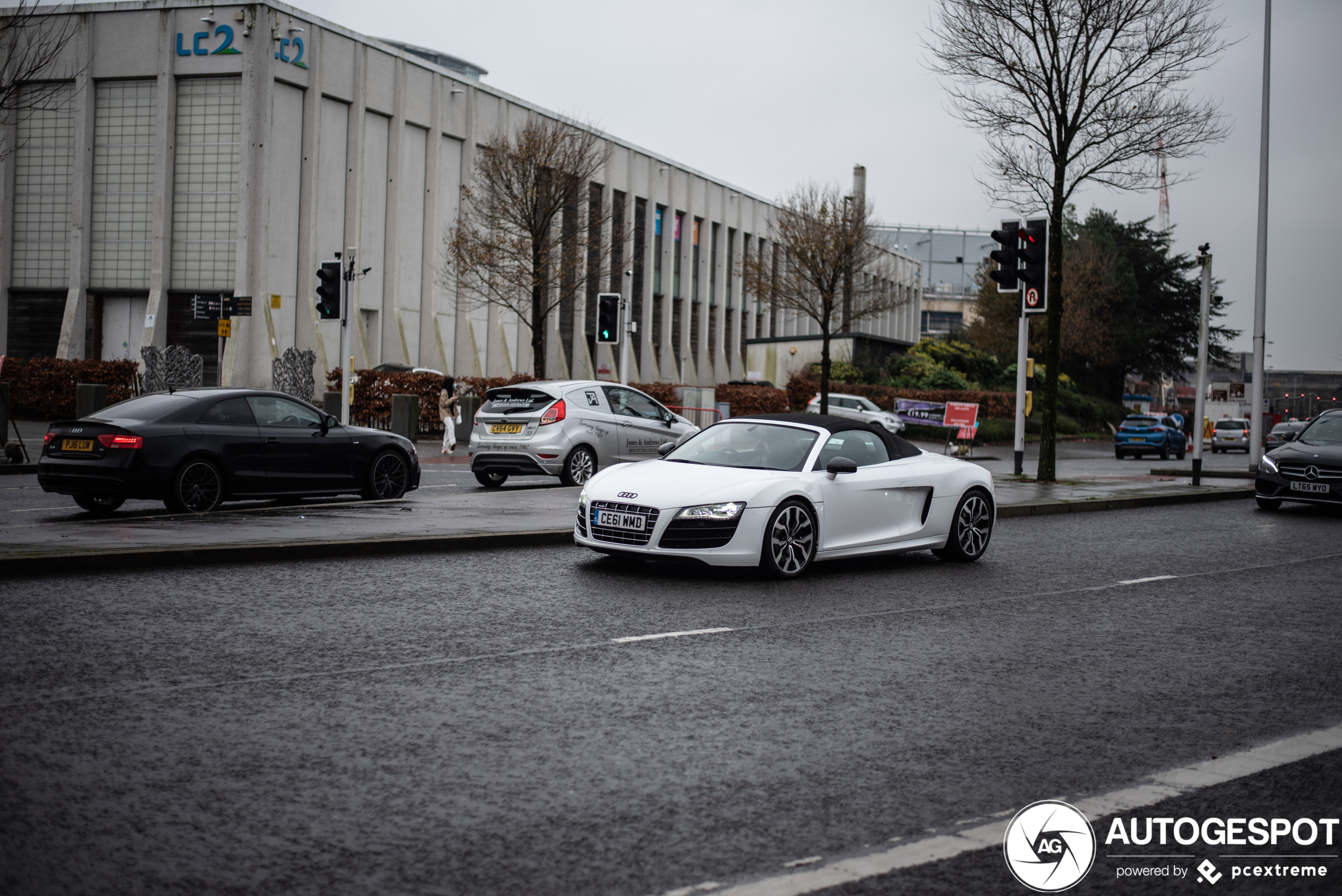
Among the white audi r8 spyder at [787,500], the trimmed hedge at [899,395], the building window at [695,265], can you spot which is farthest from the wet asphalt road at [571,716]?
the building window at [695,265]

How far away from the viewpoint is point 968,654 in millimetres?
7348

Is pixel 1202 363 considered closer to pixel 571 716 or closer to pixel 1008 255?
pixel 1008 255

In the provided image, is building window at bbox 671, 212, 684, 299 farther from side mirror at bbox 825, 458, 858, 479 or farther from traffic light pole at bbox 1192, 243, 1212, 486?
side mirror at bbox 825, 458, 858, 479

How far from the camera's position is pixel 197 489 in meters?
13.5

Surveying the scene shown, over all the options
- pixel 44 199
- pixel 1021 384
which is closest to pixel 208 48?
pixel 44 199

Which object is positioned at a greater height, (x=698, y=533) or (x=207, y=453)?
(x=207, y=453)

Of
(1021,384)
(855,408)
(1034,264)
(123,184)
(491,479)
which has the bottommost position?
(491,479)

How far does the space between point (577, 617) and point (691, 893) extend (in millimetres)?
4628

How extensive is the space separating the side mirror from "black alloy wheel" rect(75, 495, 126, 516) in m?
7.62

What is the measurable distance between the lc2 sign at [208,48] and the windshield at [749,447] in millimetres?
32043

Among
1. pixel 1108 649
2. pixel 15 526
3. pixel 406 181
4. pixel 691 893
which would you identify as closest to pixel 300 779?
pixel 691 893

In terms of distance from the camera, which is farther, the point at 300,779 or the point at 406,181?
the point at 406,181

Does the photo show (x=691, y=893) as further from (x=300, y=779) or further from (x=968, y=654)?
(x=968, y=654)

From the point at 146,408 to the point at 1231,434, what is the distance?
53.4 metres
